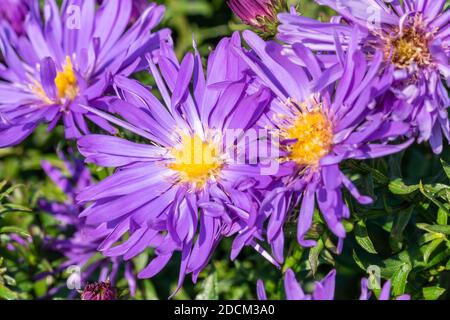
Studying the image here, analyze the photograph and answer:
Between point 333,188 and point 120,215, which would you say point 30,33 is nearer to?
point 120,215

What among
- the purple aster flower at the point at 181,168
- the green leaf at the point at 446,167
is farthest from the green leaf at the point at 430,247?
the purple aster flower at the point at 181,168

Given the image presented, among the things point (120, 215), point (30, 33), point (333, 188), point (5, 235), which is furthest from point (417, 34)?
point (5, 235)

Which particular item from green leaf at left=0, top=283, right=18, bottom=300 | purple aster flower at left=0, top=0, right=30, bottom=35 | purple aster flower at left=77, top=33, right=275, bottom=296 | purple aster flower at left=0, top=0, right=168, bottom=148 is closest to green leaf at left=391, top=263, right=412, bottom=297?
purple aster flower at left=77, top=33, right=275, bottom=296

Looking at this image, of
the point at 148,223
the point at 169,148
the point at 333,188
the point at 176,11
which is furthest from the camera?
the point at 176,11

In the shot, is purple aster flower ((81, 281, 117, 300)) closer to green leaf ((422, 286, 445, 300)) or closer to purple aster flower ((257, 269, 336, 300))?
purple aster flower ((257, 269, 336, 300))

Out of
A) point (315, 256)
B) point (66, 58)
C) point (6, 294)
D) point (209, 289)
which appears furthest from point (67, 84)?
point (315, 256)

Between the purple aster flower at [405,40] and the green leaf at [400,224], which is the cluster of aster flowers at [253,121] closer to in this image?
the purple aster flower at [405,40]

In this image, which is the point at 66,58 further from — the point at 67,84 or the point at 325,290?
the point at 325,290
